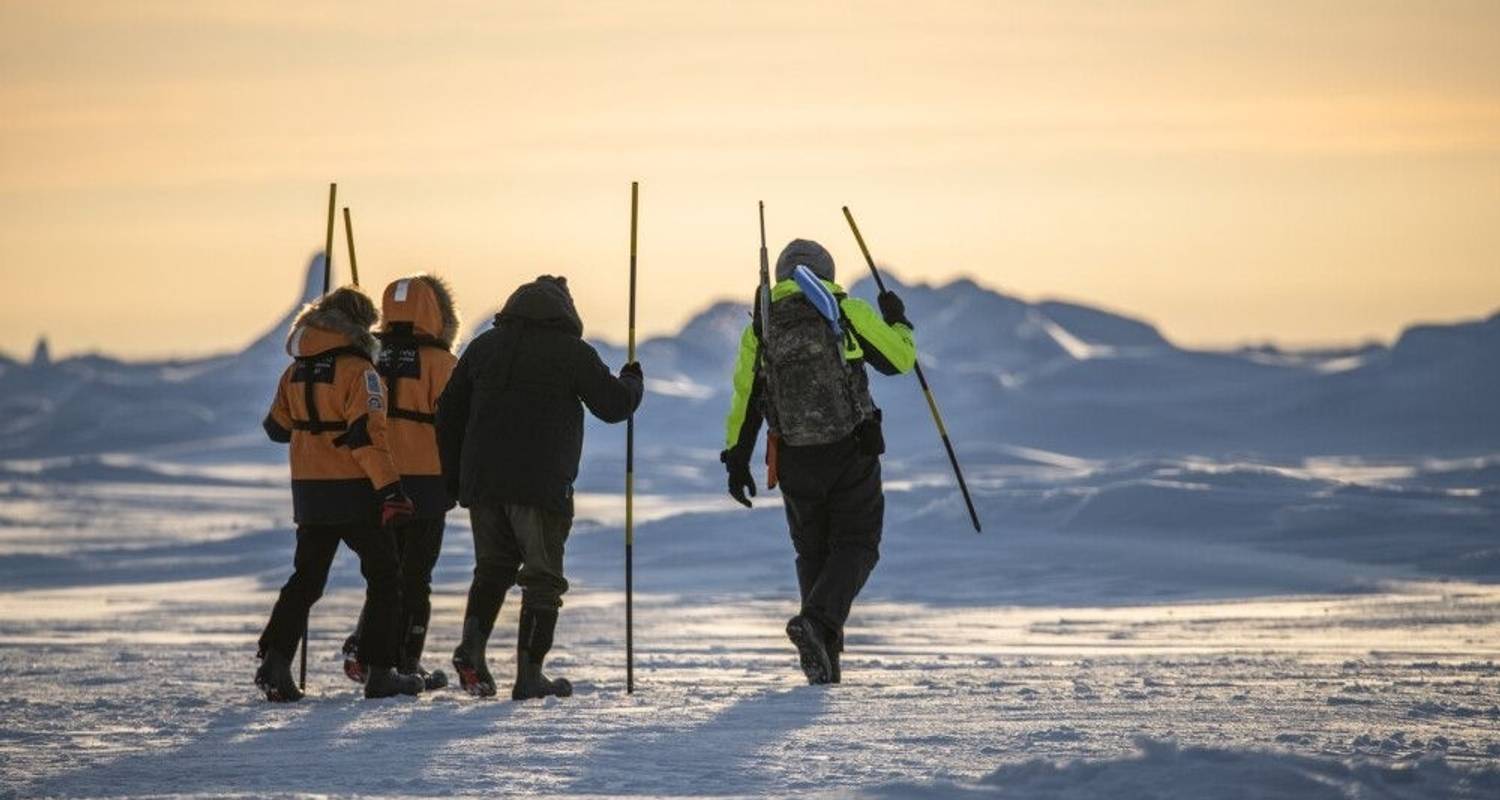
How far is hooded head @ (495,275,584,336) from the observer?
8.41m

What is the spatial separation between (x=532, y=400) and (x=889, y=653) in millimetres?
3519

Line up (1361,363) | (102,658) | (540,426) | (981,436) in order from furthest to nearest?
(1361,363)
(981,436)
(102,658)
(540,426)

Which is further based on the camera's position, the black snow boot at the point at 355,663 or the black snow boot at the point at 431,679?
the black snow boot at the point at 431,679

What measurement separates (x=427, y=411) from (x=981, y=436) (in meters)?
44.5

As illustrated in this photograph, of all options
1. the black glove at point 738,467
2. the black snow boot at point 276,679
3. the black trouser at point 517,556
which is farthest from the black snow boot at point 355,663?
the black glove at point 738,467

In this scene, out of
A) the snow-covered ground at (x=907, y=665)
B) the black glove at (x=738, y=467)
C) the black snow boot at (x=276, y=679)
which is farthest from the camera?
the black glove at (x=738, y=467)

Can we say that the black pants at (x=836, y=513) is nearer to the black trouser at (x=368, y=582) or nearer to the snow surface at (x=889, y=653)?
the snow surface at (x=889, y=653)

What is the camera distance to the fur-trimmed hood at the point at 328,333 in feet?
27.0

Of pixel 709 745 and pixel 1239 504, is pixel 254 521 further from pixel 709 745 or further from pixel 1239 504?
pixel 709 745

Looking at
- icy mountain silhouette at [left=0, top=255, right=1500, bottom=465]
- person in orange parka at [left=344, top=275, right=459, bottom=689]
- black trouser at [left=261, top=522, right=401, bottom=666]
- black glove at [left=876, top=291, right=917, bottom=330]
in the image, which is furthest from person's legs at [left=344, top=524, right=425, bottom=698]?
icy mountain silhouette at [left=0, top=255, right=1500, bottom=465]

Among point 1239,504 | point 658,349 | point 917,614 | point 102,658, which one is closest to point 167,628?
point 102,658

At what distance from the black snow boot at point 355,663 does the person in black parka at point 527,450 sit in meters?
0.40

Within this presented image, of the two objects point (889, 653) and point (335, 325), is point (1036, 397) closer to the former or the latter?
point (889, 653)

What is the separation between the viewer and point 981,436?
2078 inches
